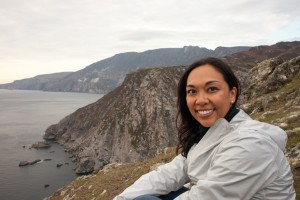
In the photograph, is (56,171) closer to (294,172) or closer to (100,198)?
(100,198)

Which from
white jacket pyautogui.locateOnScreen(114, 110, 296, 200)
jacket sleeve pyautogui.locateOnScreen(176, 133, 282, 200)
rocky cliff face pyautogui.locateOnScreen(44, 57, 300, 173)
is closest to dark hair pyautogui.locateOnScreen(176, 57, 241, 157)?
white jacket pyautogui.locateOnScreen(114, 110, 296, 200)

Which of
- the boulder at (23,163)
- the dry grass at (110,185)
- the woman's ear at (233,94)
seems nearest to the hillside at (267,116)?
the dry grass at (110,185)

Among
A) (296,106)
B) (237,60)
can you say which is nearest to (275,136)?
(296,106)

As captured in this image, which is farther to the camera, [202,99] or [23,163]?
[23,163]

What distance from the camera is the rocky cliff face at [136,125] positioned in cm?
9712

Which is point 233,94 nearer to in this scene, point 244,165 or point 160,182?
point 244,165

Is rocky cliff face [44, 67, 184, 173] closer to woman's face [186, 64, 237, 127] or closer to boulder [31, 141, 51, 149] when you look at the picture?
boulder [31, 141, 51, 149]

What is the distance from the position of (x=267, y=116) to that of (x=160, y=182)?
1502 centimetres

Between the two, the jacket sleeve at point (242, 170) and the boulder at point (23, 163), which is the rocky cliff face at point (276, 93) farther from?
the boulder at point (23, 163)

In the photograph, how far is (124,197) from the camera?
513 cm

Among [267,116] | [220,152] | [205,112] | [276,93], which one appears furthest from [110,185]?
[220,152]

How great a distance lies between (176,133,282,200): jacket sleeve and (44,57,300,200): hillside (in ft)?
20.3

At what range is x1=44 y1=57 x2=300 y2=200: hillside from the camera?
14117 mm

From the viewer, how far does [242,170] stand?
3549mm
